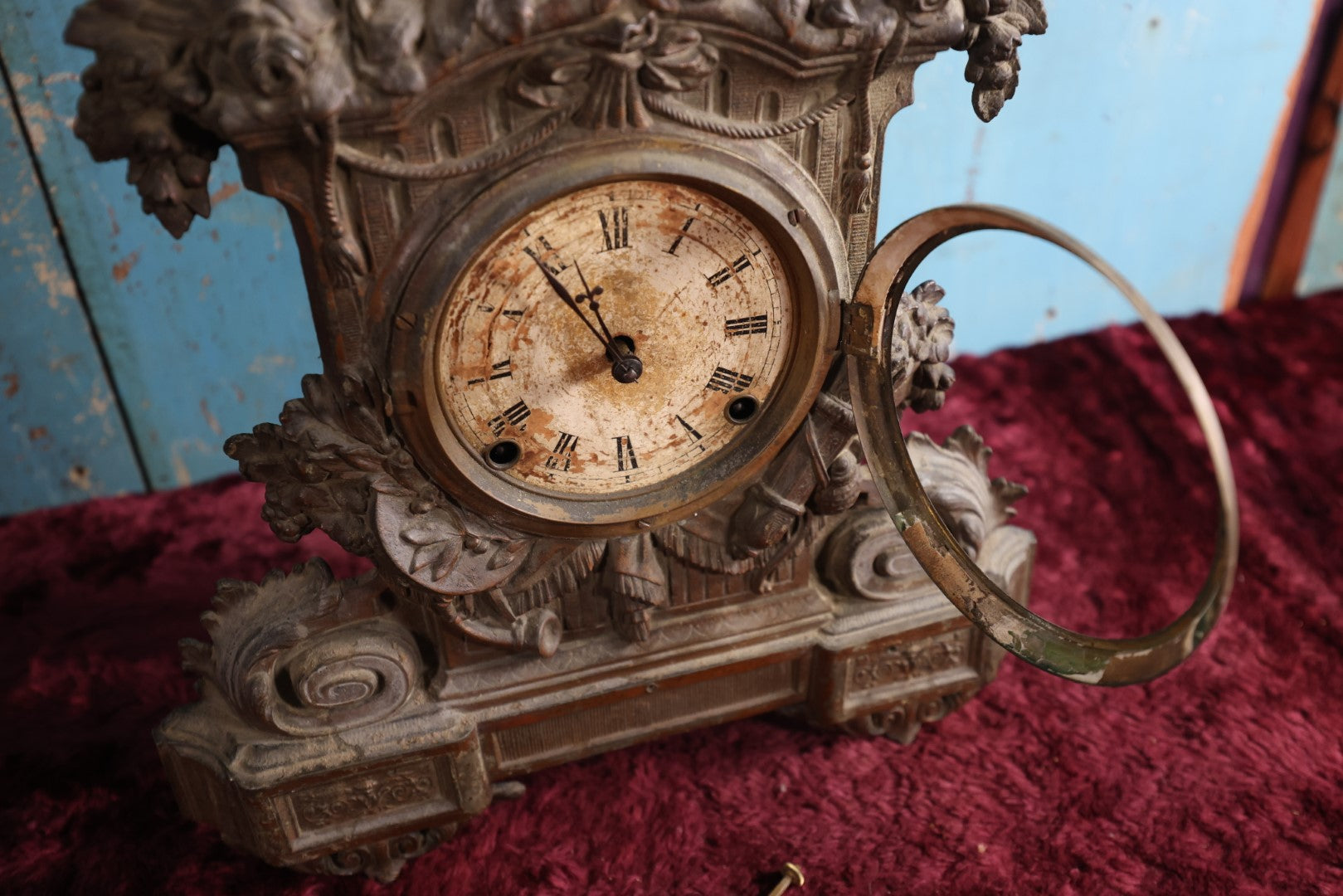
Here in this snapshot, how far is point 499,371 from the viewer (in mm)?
1374

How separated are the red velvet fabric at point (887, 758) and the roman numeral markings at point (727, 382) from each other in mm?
705

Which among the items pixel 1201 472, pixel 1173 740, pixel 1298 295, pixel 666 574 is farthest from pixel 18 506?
pixel 1298 295

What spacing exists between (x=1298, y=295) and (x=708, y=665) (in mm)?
2306

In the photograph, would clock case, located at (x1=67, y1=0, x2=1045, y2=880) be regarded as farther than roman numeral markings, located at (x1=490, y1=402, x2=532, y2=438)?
No

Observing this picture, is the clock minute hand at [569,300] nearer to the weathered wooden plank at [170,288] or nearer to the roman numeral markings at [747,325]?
the roman numeral markings at [747,325]

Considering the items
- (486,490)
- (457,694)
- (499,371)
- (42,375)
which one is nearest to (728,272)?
(499,371)

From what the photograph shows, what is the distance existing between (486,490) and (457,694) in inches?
13.4

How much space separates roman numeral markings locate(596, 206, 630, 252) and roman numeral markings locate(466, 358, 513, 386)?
0.18 meters

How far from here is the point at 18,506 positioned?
2432 mm

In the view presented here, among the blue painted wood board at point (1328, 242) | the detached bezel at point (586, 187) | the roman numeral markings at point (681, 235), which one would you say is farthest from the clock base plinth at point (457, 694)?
the blue painted wood board at point (1328, 242)

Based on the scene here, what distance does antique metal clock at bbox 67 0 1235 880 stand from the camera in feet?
3.85

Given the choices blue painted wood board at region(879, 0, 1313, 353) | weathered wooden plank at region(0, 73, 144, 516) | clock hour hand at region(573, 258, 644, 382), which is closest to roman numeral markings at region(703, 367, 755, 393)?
clock hour hand at region(573, 258, 644, 382)

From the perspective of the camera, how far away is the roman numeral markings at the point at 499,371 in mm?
1367

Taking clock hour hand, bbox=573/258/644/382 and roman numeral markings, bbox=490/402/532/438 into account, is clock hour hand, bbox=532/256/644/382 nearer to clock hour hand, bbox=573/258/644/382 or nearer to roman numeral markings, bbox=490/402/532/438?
clock hour hand, bbox=573/258/644/382
